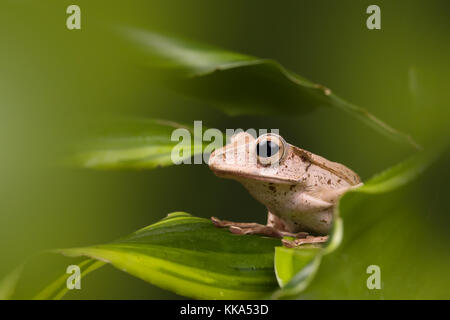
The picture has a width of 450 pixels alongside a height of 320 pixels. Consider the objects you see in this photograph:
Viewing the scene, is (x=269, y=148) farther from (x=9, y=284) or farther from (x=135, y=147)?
(x=9, y=284)

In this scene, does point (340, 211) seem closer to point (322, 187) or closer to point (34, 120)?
point (322, 187)

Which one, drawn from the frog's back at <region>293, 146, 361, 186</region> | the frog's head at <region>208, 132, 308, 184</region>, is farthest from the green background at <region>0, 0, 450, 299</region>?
the frog's head at <region>208, 132, 308, 184</region>

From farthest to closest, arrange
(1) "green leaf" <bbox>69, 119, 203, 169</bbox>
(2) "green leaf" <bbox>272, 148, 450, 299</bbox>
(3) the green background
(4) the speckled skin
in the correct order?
1. (3) the green background
2. (1) "green leaf" <bbox>69, 119, 203, 169</bbox>
3. (4) the speckled skin
4. (2) "green leaf" <bbox>272, 148, 450, 299</bbox>

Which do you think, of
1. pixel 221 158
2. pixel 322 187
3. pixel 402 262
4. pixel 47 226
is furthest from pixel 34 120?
pixel 402 262

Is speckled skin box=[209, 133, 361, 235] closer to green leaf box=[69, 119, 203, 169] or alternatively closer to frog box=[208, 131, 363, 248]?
frog box=[208, 131, 363, 248]

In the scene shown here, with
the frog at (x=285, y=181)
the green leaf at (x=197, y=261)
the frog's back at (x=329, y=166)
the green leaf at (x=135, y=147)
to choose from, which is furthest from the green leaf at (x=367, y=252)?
the green leaf at (x=135, y=147)

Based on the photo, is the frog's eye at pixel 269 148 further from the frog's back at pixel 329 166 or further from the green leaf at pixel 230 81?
the green leaf at pixel 230 81

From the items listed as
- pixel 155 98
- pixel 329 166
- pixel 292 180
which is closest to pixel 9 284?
pixel 292 180
